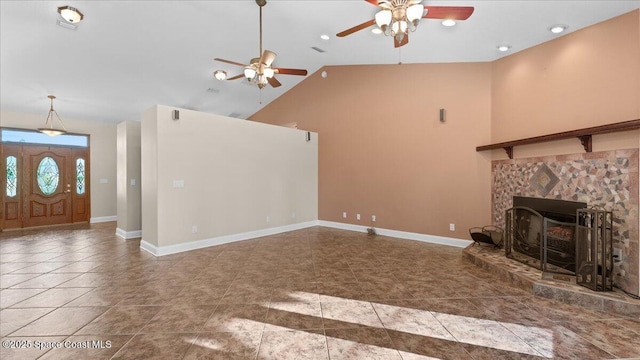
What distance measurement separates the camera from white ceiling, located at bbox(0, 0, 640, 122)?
3666mm

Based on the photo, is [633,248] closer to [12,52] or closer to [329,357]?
[329,357]

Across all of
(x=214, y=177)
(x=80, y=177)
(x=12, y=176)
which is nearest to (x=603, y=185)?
(x=214, y=177)

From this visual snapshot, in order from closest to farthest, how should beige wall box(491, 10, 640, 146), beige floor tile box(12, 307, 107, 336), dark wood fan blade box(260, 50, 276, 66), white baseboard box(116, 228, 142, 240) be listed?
beige floor tile box(12, 307, 107, 336)
beige wall box(491, 10, 640, 146)
dark wood fan blade box(260, 50, 276, 66)
white baseboard box(116, 228, 142, 240)

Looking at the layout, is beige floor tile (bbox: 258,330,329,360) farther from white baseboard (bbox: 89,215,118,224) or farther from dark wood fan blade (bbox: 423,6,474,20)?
white baseboard (bbox: 89,215,118,224)

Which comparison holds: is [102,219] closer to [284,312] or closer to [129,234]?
[129,234]

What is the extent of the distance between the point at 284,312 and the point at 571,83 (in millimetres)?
A: 4655

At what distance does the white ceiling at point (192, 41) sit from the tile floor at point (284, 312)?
11.5 ft

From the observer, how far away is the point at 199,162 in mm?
5047

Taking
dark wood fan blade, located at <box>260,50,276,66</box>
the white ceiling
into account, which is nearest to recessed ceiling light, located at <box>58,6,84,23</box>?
the white ceiling

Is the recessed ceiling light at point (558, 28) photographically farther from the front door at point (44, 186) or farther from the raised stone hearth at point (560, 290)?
the front door at point (44, 186)

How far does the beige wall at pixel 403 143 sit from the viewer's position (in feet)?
16.5

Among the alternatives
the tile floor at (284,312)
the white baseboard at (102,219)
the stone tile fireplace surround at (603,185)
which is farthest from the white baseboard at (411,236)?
the white baseboard at (102,219)

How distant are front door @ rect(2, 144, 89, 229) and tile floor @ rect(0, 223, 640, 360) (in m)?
3.76

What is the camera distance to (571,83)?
3580 mm
